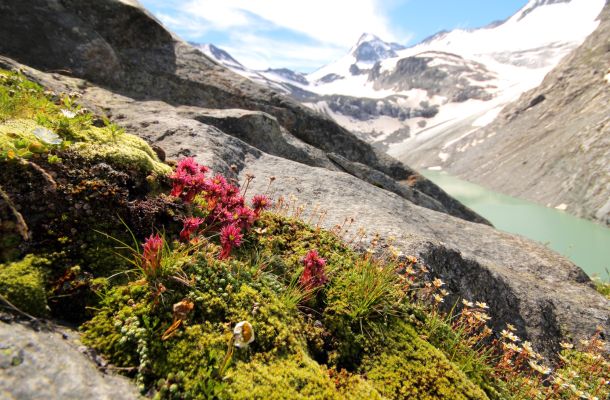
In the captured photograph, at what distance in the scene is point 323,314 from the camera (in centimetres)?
524

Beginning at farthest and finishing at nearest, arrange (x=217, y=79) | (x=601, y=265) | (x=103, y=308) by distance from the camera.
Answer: (x=601, y=265), (x=217, y=79), (x=103, y=308)

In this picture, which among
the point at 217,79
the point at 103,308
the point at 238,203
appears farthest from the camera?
the point at 217,79

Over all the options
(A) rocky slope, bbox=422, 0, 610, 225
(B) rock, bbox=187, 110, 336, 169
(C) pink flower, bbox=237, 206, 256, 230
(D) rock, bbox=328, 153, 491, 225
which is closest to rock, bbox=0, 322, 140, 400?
(C) pink flower, bbox=237, 206, 256, 230

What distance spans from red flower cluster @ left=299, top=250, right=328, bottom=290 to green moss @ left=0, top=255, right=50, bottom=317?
10.2 ft

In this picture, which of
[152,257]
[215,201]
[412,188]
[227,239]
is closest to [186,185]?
[215,201]

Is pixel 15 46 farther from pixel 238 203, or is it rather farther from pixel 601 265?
pixel 601 265

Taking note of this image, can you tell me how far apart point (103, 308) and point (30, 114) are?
4476mm

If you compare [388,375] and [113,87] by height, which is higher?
[113,87]

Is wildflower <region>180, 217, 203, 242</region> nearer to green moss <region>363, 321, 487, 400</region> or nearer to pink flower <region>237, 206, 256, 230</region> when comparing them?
pink flower <region>237, 206, 256, 230</region>

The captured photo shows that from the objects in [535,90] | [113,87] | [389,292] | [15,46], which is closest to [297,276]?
[389,292]

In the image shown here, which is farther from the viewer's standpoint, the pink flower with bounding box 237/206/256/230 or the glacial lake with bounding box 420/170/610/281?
the glacial lake with bounding box 420/170/610/281

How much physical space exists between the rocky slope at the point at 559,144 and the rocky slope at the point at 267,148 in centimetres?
5974

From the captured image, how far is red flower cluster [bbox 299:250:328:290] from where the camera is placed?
17.4ft

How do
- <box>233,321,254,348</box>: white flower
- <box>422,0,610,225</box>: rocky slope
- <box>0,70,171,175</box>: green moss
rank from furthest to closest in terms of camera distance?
<box>422,0,610,225</box>: rocky slope < <box>0,70,171,175</box>: green moss < <box>233,321,254,348</box>: white flower
